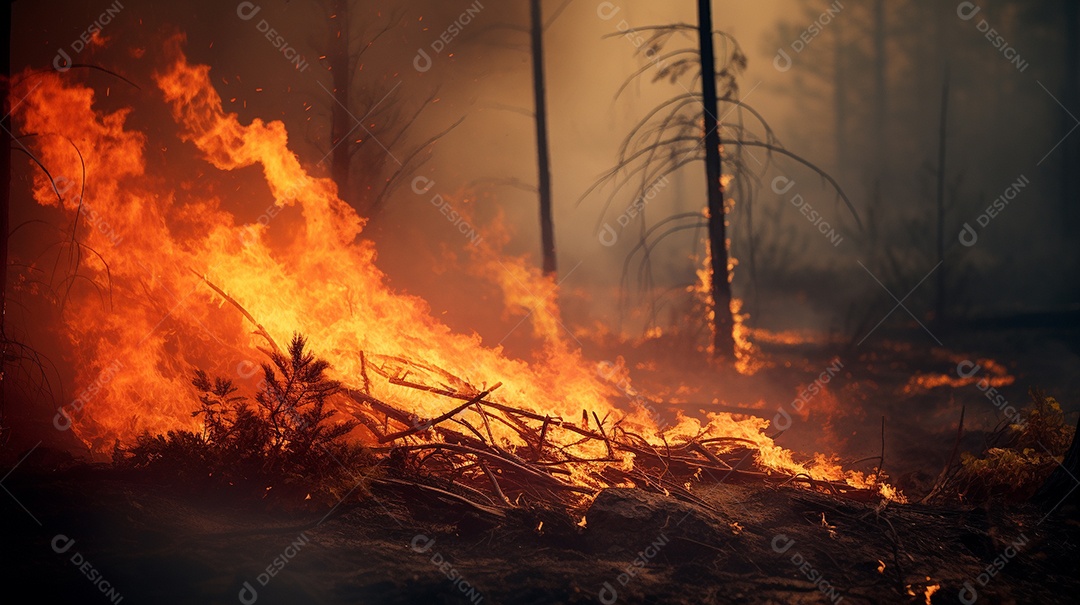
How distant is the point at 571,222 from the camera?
19125mm

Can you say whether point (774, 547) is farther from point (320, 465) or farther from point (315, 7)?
point (315, 7)

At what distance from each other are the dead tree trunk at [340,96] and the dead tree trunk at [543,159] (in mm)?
5088

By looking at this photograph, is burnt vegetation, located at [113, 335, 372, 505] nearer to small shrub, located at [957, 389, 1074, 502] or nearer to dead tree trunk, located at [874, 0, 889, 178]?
small shrub, located at [957, 389, 1074, 502]

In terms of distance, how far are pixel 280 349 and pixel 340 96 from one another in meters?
7.57

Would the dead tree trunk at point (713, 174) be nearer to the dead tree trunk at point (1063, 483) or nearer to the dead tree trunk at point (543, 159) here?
the dead tree trunk at point (543, 159)

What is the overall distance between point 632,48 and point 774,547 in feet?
39.7

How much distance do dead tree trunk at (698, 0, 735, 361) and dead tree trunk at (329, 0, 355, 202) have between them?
24.1 feet

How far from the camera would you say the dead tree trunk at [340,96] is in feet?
45.5

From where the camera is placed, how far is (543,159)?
17109mm

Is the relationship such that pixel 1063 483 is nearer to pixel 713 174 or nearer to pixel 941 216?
pixel 713 174

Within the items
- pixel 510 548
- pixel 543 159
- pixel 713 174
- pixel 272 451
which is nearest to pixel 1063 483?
pixel 510 548

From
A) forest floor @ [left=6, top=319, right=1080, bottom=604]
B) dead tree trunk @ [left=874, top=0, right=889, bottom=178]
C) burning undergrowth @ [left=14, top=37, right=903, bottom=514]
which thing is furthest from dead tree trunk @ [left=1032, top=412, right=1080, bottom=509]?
dead tree trunk @ [left=874, top=0, right=889, bottom=178]

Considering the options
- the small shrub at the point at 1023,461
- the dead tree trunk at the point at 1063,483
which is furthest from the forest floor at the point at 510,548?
the small shrub at the point at 1023,461

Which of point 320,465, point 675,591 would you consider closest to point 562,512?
point 675,591
